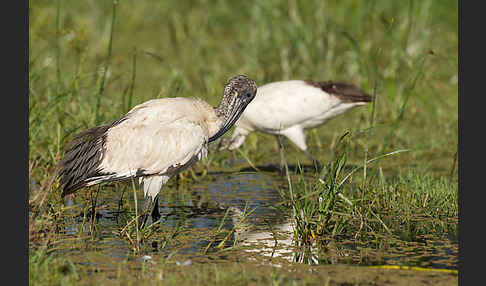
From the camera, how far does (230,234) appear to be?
5152 mm

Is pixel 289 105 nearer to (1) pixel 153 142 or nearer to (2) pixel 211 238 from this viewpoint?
(1) pixel 153 142

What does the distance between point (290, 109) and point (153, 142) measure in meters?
2.26

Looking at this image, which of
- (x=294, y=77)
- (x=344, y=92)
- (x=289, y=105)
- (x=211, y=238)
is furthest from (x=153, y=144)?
(x=294, y=77)

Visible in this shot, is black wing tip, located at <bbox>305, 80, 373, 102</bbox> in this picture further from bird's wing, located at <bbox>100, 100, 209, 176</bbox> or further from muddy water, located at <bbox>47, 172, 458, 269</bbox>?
bird's wing, located at <bbox>100, 100, 209, 176</bbox>

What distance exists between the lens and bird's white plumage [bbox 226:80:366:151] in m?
7.33

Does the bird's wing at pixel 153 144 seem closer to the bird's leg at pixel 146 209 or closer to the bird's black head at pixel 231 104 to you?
the bird's leg at pixel 146 209

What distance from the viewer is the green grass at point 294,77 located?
5375mm

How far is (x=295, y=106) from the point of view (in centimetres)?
735

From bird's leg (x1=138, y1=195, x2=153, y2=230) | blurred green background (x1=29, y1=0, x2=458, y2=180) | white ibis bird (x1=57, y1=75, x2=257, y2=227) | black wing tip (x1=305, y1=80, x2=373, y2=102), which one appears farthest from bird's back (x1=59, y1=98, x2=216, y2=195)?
black wing tip (x1=305, y1=80, x2=373, y2=102)

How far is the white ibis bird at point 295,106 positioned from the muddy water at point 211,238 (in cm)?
104

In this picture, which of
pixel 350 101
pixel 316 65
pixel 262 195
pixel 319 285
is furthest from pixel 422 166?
pixel 319 285

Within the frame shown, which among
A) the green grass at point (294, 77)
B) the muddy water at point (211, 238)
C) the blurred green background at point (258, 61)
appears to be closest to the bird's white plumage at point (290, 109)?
the green grass at point (294, 77)

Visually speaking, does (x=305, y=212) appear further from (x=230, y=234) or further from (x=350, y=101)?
(x=350, y=101)

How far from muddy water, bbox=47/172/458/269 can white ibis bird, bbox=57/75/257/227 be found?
10.5 inches
